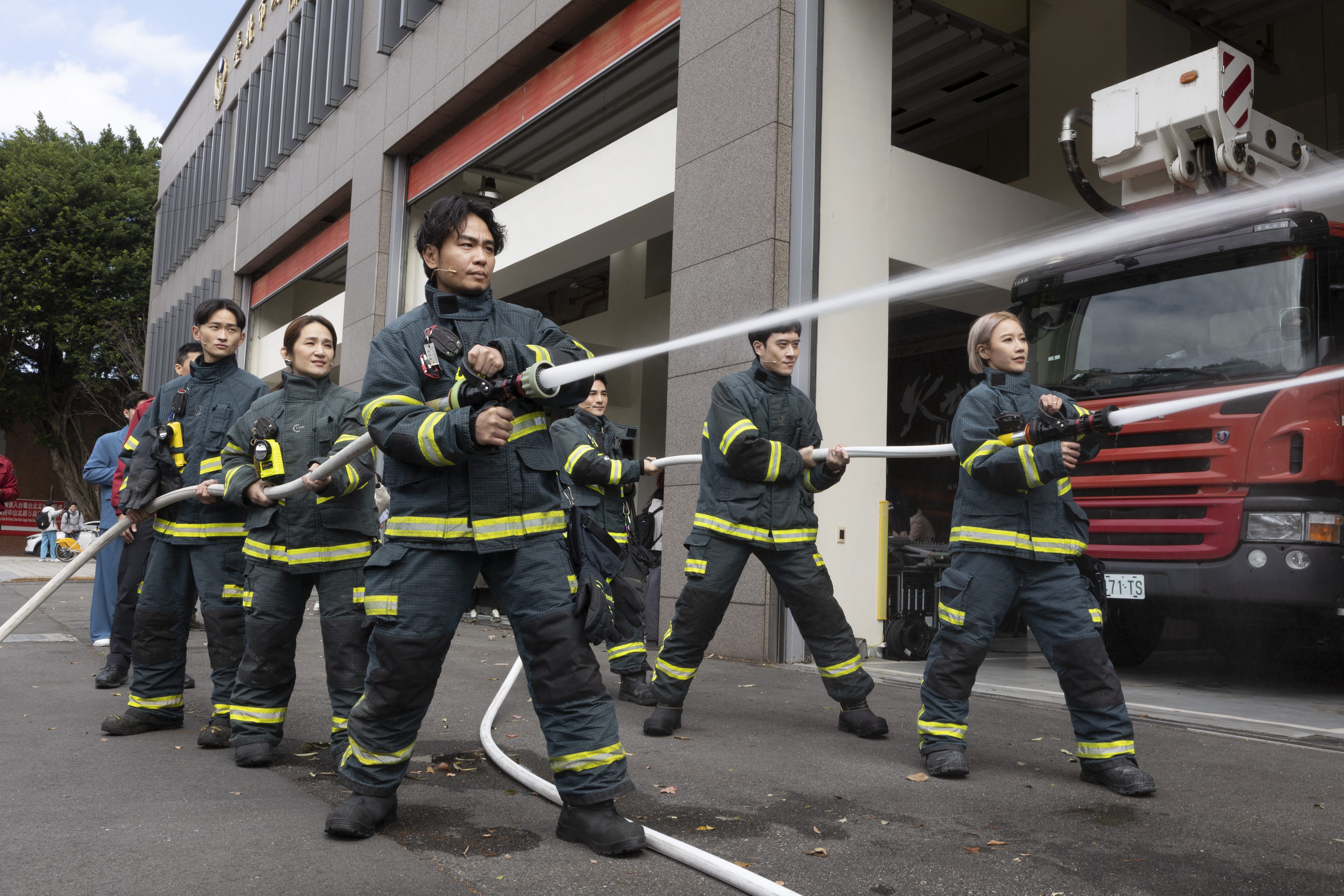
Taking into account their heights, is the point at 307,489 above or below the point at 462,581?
above

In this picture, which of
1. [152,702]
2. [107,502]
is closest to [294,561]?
[152,702]

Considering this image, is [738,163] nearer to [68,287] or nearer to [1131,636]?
[1131,636]

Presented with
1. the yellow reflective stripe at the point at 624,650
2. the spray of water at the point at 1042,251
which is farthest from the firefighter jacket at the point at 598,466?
the spray of water at the point at 1042,251

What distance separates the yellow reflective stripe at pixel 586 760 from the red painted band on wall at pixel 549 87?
27.1 feet

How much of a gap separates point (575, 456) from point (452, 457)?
2941 mm

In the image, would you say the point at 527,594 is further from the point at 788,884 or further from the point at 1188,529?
the point at 1188,529

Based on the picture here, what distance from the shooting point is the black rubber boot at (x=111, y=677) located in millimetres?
6395

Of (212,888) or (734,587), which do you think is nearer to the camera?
(212,888)

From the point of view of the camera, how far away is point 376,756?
322cm

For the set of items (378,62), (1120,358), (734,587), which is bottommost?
(734,587)

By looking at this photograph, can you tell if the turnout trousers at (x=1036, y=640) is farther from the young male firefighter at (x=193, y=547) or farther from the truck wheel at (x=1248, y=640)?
the truck wheel at (x=1248, y=640)

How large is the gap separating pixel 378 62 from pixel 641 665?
1360 cm

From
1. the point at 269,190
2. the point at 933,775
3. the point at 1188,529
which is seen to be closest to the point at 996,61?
the point at 1188,529

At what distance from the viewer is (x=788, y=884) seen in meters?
2.81
